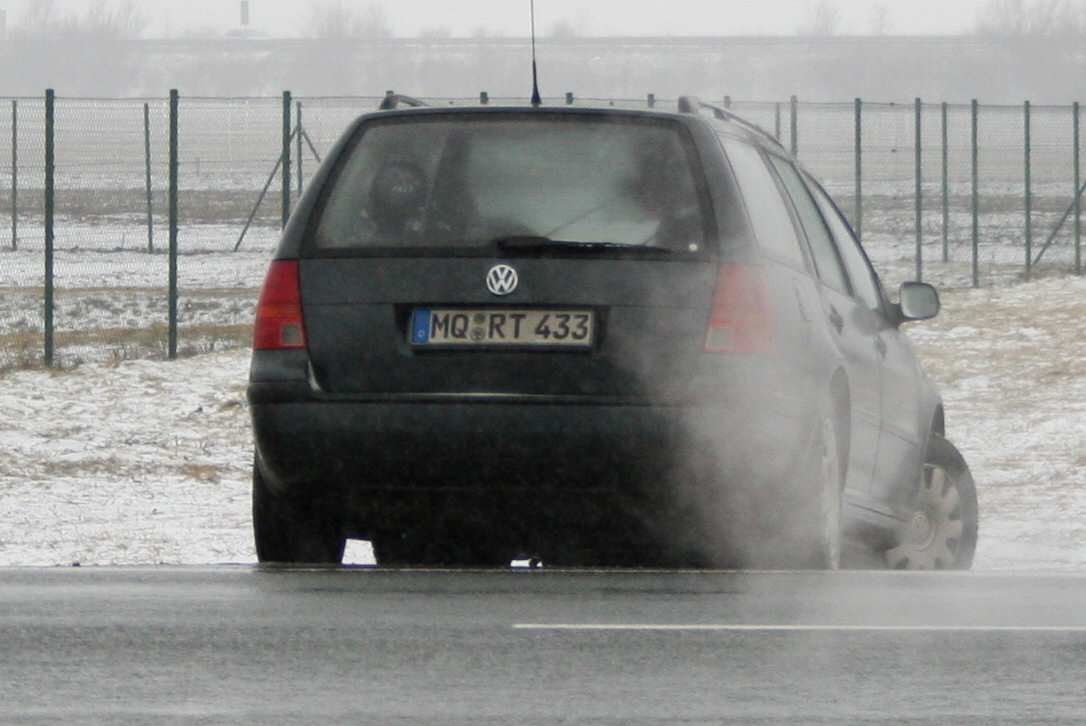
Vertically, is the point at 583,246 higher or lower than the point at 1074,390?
higher

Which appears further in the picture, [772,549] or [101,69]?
[101,69]

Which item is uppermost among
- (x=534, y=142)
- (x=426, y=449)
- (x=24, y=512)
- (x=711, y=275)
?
(x=534, y=142)

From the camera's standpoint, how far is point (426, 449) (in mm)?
6523

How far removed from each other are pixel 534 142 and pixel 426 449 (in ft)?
3.44

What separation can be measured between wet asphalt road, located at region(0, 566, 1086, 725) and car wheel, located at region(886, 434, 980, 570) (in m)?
1.26

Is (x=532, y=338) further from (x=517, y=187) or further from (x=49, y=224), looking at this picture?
(x=49, y=224)

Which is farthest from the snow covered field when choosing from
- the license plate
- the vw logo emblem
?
the vw logo emblem

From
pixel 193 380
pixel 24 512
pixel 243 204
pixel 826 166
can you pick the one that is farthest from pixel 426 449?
pixel 826 166

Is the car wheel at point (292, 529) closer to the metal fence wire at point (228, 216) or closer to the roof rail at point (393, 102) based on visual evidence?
the roof rail at point (393, 102)

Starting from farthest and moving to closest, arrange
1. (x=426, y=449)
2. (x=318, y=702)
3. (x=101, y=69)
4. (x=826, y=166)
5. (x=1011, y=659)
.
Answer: (x=101, y=69) → (x=826, y=166) → (x=426, y=449) → (x=1011, y=659) → (x=318, y=702)

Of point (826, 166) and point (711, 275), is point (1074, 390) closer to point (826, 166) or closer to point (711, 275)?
point (711, 275)

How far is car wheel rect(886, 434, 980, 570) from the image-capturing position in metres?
8.56

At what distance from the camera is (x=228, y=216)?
42.9 metres

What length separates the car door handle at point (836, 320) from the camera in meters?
7.26
